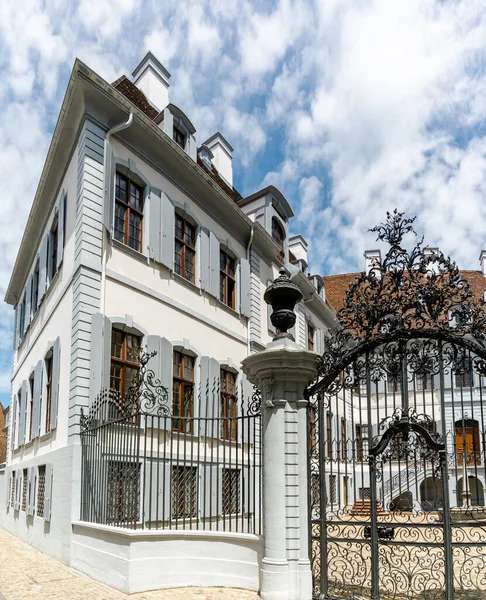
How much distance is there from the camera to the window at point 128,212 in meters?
13.2

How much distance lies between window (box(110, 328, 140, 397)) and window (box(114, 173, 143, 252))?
7.05 feet

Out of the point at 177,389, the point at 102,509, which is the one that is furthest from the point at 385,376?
the point at 177,389

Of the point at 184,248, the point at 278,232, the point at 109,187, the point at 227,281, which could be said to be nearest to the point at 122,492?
the point at 109,187

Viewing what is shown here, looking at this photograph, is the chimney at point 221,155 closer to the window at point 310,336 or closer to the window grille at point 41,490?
the window at point 310,336

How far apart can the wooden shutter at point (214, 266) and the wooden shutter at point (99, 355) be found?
4.54 metres

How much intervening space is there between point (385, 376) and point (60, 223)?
8902mm

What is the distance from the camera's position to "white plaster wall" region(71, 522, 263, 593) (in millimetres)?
8141

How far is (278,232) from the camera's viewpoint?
69.6 ft

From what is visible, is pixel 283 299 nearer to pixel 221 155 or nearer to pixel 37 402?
pixel 37 402

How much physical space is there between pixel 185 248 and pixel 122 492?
7484 mm

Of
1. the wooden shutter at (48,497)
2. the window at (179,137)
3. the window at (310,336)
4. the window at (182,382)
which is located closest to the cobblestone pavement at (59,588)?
the wooden shutter at (48,497)

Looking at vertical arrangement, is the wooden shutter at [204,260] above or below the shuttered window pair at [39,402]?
above

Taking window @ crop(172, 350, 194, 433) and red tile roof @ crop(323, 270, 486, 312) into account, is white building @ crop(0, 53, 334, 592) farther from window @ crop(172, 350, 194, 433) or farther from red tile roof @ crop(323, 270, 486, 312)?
red tile roof @ crop(323, 270, 486, 312)

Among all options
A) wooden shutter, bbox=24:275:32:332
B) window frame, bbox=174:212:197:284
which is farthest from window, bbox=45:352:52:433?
wooden shutter, bbox=24:275:32:332
